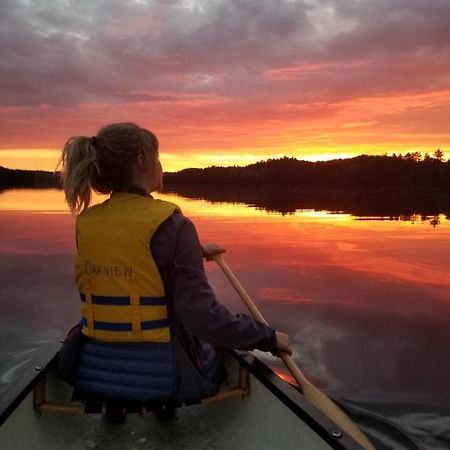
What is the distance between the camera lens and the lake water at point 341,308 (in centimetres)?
440

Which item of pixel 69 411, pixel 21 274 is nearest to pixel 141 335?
pixel 69 411

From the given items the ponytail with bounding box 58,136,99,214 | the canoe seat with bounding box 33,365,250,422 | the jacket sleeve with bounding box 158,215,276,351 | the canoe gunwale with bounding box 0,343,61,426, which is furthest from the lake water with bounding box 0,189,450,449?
the jacket sleeve with bounding box 158,215,276,351

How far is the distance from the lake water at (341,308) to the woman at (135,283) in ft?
4.86

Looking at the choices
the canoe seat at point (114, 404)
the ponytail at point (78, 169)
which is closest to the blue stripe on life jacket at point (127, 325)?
the canoe seat at point (114, 404)

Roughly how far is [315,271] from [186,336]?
8.08 m

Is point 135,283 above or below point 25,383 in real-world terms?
above

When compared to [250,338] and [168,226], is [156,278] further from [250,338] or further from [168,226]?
[250,338]

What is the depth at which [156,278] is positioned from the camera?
2148 millimetres

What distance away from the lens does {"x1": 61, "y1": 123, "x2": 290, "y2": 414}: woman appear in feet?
6.95

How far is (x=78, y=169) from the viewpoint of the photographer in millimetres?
2172

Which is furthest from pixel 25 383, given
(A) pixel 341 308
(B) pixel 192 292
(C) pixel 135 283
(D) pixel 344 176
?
(D) pixel 344 176

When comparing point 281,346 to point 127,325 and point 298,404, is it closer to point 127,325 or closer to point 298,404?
point 298,404

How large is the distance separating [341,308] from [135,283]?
5.82m

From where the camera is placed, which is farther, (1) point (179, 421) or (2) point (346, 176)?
(2) point (346, 176)
